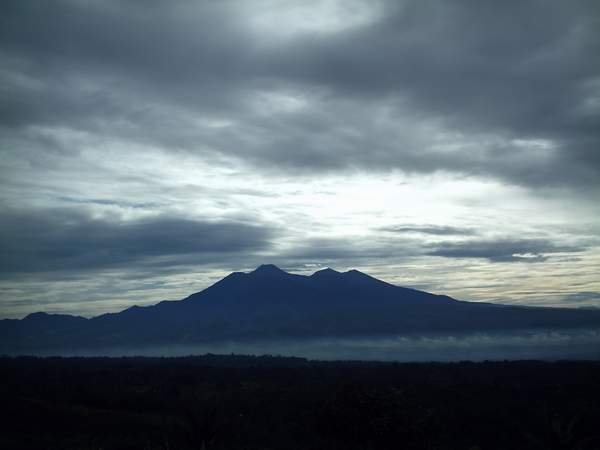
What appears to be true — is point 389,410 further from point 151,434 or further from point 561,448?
point 151,434

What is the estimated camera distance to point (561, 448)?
22.9 meters

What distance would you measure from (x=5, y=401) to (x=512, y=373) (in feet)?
184

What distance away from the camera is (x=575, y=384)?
52.1 metres

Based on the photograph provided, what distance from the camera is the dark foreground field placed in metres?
30.3

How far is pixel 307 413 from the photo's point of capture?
130 feet

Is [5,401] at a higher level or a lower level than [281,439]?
higher

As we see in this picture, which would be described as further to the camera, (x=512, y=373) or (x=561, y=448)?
(x=512, y=373)

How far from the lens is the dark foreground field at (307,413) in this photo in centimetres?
3033

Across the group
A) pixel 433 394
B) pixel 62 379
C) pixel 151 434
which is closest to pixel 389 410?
pixel 151 434

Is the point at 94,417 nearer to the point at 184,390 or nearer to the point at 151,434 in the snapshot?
the point at 151,434

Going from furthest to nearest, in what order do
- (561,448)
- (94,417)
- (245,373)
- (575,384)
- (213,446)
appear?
(245,373), (575,384), (94,417), (213,446), (561,448)

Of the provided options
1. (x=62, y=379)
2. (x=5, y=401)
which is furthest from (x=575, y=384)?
(x=62, y=379)

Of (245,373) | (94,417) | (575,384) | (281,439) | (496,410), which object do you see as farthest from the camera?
(245,373)

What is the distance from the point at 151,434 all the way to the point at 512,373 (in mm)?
49425
